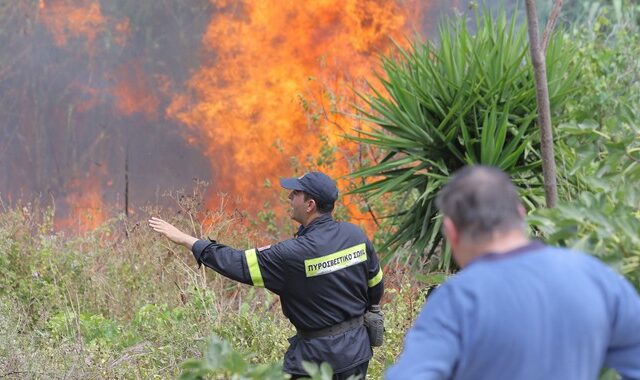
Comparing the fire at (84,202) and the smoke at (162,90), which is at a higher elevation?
the smoke at (162,90)

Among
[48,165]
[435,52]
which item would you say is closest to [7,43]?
[48,165]

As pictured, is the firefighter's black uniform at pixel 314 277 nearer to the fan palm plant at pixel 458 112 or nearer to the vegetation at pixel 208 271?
the vegetation at pixel 208 271

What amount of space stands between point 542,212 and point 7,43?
35.6 ft

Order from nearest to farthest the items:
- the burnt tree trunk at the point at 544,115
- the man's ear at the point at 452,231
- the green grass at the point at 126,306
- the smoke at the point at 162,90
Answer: the man's ear at the point at 452,231
the burnt tree trunk at the point at 544,115
the green grass at the point at 126,306
the smoke at the point at 162,90

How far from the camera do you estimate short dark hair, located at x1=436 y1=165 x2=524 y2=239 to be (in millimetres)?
2559

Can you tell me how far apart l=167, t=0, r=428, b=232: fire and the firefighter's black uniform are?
7291 mm

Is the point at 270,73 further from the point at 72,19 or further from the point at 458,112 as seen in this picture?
the point at 458,112

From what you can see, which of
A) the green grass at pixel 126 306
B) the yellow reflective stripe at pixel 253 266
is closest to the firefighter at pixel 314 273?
the yellow reflective stripe at pixel 253 266

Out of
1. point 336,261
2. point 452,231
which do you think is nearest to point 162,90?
point 336,261

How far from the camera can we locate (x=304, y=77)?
1329 centimetres

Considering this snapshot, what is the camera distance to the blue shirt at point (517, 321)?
8.24ft

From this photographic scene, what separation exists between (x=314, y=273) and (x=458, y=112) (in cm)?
375

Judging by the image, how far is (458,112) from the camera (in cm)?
894

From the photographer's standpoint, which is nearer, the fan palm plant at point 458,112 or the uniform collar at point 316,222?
the uniform collar at point 316,222
